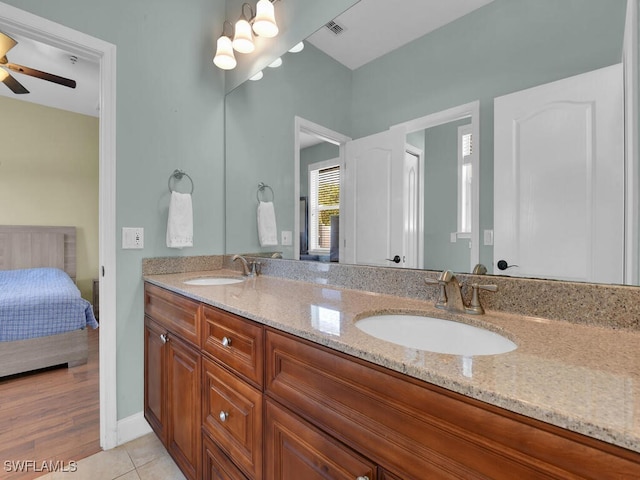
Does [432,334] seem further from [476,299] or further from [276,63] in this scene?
[276,63]

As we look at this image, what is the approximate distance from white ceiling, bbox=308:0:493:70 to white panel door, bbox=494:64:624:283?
0.40 meters

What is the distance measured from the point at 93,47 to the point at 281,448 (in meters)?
1.99

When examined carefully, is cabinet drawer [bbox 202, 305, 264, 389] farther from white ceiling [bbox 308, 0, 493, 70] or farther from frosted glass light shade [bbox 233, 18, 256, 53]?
frosted glass light shade [bbox 233, 18, 256, 53]

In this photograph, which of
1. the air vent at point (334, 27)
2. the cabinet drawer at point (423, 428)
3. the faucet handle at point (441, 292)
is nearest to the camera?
the cabinet drawer at point (423, 428)

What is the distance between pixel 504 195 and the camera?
3.16 feet

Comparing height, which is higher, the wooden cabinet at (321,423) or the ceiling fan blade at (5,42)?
the ceiling fan blade at (5,42)

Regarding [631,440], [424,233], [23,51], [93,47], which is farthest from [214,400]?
[23,51]

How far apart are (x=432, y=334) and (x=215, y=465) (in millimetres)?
902

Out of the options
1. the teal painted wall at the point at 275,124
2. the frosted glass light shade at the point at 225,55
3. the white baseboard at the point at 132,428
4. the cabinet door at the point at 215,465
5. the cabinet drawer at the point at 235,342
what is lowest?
the white baseboard at the point at 132,428

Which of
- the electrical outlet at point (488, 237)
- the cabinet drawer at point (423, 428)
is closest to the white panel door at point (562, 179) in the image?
the electrical outlet at point (488, 237)

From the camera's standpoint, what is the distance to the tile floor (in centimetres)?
146

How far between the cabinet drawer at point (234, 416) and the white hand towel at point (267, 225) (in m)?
0.87

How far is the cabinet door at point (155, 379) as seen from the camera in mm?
1506

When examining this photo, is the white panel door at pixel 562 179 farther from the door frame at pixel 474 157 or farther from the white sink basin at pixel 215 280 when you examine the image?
the white sink basin at pixel 215 280
